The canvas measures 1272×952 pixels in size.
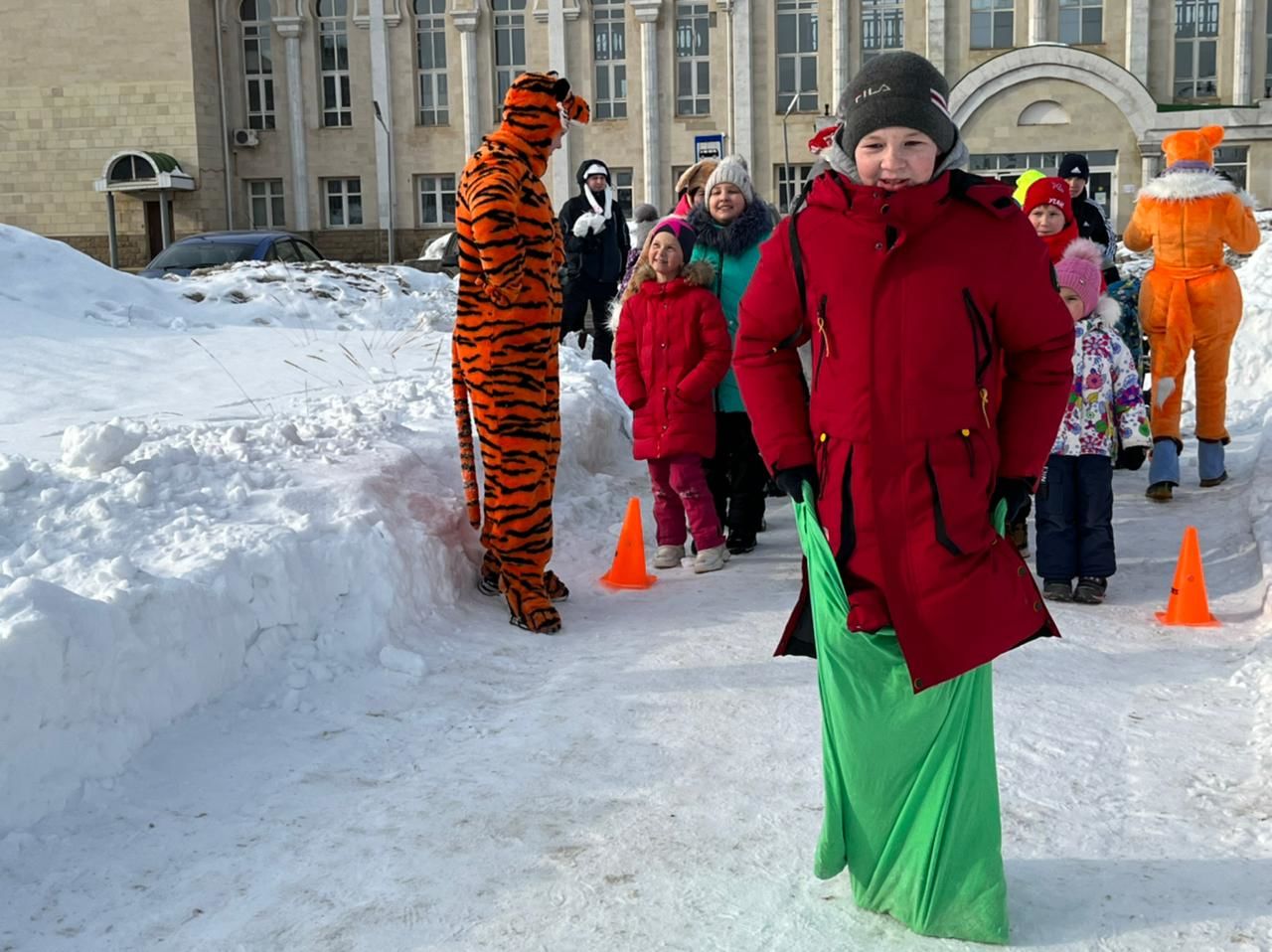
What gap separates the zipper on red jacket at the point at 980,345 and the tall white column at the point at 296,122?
36109 millimetres

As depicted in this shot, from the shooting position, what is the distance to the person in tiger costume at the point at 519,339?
17.9 feet

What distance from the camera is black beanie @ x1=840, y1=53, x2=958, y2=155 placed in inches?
109

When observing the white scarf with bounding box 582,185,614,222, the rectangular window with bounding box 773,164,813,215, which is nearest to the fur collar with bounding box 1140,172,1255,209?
the white scarf with bounding box 582,185,614,222

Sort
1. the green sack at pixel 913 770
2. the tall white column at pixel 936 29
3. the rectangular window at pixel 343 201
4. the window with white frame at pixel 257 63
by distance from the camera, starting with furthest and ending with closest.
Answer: the rectangular window at pixel 343 201 < the window with white frame at pixel 257 63 < the tall white column at pixel 936 29 < the green sack at pixel 913 770

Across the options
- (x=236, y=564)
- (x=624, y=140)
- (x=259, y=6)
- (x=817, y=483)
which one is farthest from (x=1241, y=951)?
(x=259, y=6)

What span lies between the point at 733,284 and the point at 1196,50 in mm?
32372

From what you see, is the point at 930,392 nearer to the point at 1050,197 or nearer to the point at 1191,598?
the point at 1191,598

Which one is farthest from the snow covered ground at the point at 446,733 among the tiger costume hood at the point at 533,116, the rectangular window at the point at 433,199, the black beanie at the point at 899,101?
the rectangular window at the point at 433,199

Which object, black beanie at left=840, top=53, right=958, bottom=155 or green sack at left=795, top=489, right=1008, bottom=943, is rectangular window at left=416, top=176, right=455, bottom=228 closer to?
black beanie at left=840, top=53, right=958, bottom=155

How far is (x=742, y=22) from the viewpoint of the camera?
3459 centimetres

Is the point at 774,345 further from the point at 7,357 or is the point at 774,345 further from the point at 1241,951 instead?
the point at 7,357

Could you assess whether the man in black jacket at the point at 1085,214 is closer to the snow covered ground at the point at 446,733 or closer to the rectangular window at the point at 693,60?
the snow covered ground at the point at 446,733

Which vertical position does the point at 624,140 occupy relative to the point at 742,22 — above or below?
below

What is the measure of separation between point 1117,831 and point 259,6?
38032 millimetres
